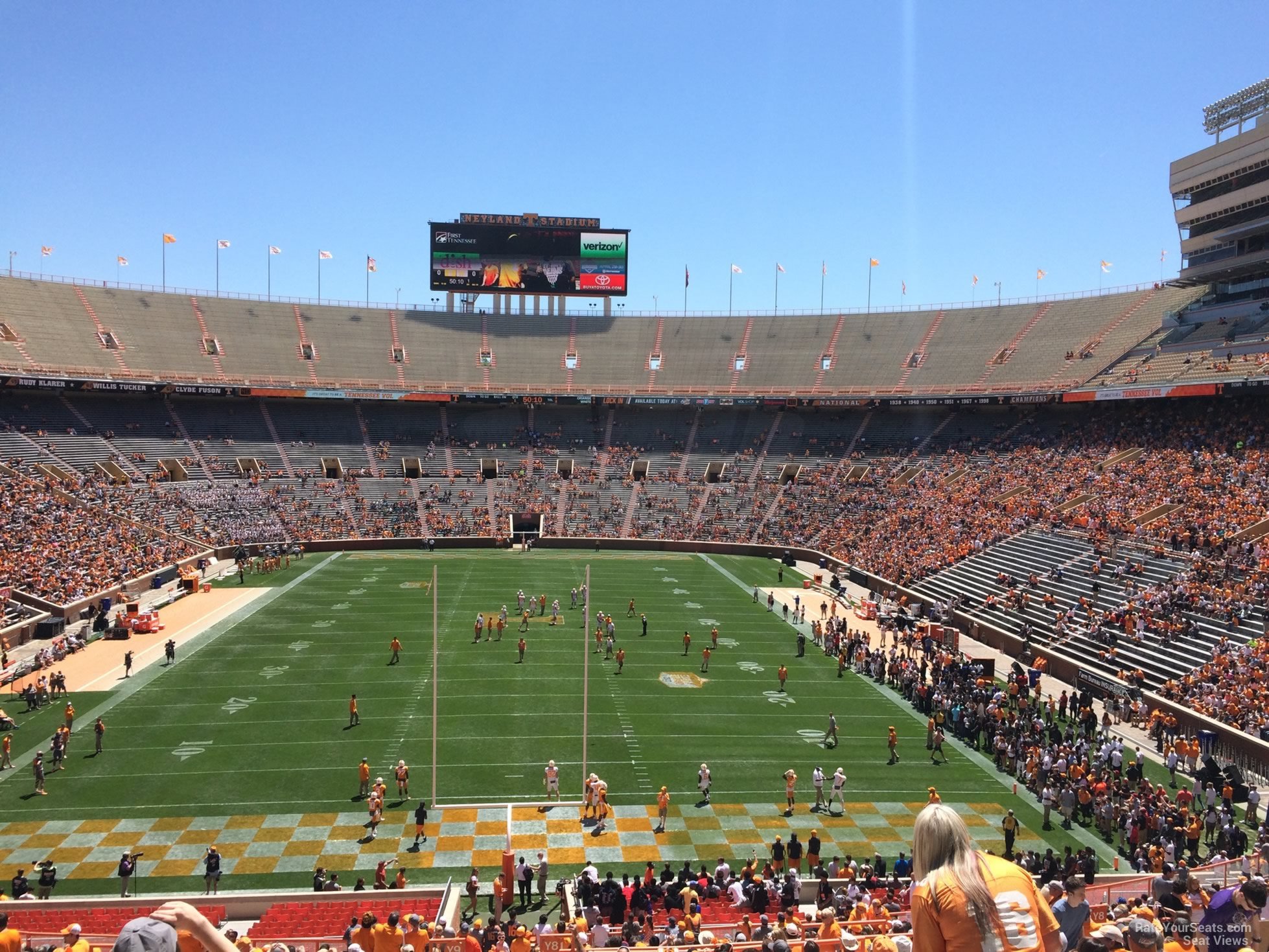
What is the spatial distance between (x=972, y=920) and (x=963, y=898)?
0.24ft

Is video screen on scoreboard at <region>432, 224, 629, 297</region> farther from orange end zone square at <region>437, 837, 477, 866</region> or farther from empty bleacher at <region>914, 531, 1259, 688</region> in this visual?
orange end zone square at <region>437, 837, 477, 866</region>

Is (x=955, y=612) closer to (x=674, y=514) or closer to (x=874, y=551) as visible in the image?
(x=874, y=551)

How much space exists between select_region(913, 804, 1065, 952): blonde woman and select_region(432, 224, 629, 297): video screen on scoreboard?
3046 inches

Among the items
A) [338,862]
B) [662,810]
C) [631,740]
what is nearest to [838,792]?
[662,810]

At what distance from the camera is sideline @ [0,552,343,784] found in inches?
862

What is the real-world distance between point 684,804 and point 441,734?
23.4 ft

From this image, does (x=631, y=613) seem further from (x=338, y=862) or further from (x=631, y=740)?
(x=338, y=862)

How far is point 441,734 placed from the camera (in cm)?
2395

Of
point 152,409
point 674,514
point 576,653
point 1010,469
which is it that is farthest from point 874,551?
point 152,409

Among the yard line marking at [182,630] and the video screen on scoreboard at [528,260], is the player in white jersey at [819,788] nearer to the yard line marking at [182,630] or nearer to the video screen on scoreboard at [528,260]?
the yard line marking at [182,630]

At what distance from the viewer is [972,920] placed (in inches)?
120

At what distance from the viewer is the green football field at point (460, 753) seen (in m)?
18.2

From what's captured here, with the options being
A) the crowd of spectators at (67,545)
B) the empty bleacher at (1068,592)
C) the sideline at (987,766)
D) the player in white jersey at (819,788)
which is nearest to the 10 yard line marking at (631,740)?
the player in white jersey at (819,788)

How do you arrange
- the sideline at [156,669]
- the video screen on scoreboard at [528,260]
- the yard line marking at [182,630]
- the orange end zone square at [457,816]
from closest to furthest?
the orange end zone square at [457,816] → the sideline at [156,669] → the yard line marking at [182,630] → the video screen on scoreboard at [528,260]
